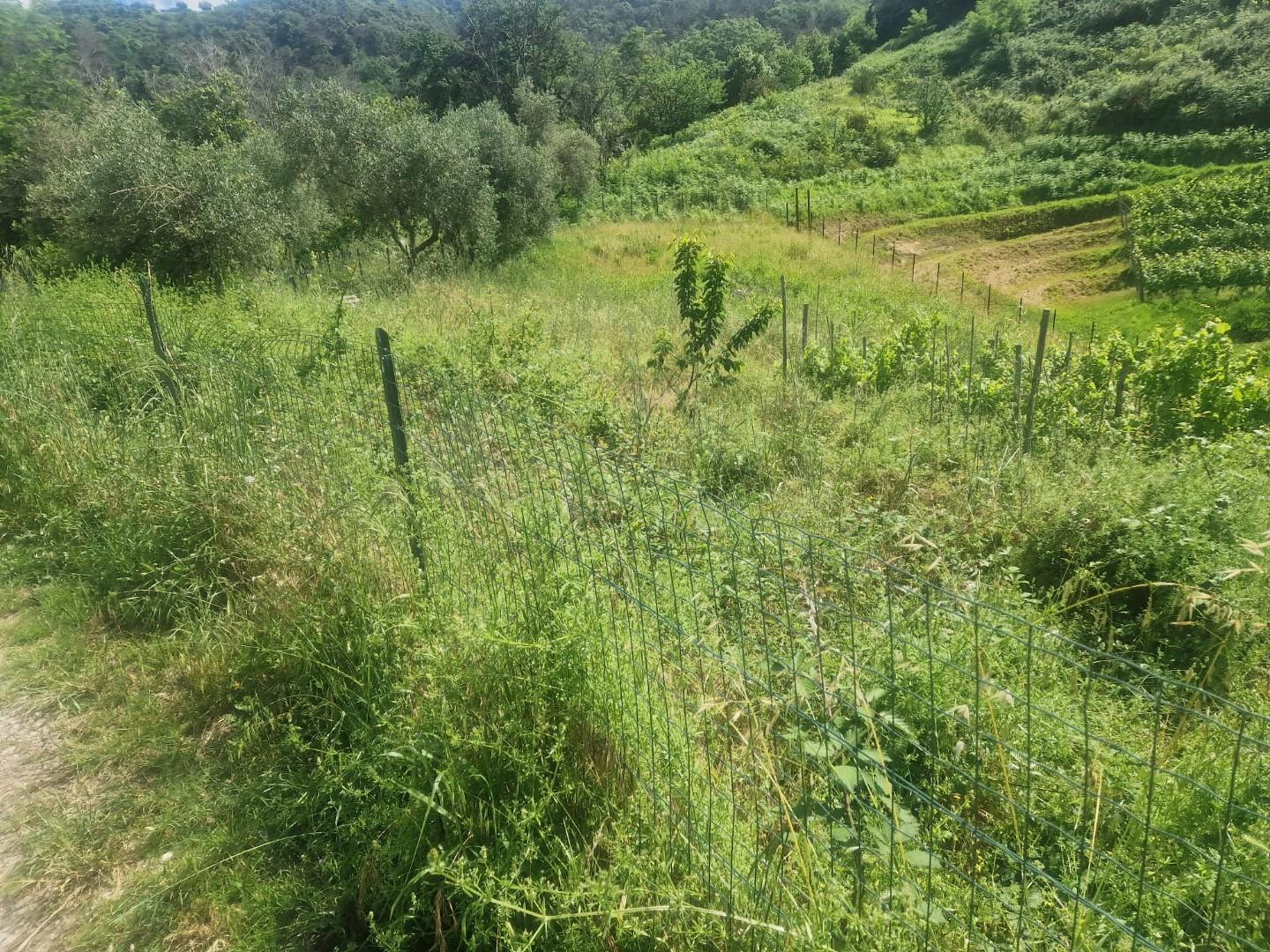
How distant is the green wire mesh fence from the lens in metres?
1.98

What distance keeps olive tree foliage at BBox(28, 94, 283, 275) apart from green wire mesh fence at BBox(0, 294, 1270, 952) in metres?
9.20

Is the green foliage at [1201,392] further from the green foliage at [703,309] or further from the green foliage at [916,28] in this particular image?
the green foliage at [916,28]

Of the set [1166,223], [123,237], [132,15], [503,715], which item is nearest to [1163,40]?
[1166,223]

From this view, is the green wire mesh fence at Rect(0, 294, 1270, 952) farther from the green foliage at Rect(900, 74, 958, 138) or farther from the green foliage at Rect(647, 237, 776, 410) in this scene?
the green foliage at Rect(900, 74, 958, 138)

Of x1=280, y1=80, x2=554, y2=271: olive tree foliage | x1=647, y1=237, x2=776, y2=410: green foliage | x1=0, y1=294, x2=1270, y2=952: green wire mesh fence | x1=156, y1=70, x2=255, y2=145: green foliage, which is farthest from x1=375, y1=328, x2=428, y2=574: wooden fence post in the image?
x1=156, y1=70, x2=255, y2=145: green foliage

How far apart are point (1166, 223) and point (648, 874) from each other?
2794 centimetres

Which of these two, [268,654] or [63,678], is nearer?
[268,654]

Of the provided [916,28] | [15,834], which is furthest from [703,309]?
[916,28]

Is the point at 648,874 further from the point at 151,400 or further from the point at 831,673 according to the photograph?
the point at 151,400

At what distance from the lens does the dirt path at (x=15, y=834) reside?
2.62 metres

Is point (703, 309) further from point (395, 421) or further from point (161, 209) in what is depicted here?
point (161, 209)

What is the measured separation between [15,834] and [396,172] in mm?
17276

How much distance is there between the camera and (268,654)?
11.7 ft

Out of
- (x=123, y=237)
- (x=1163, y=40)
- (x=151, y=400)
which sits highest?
(x=1163, y=40)
